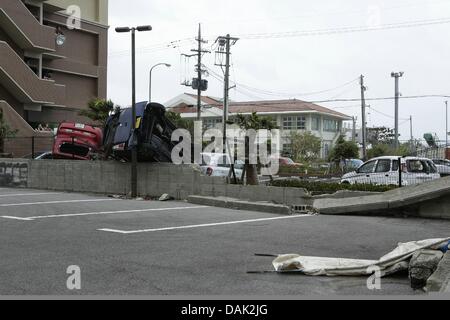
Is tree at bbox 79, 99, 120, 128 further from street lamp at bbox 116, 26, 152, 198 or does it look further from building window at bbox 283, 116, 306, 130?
building window at bbox 283, 116, 306, 130

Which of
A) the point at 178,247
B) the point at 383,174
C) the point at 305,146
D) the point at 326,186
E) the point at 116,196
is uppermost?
the point at 305,146

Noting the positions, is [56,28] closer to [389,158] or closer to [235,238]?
[389,158]

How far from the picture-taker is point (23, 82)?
36219mm

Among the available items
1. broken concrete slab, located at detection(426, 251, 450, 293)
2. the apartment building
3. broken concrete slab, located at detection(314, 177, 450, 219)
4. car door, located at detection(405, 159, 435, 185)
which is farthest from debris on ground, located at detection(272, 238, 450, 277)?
the apartment building

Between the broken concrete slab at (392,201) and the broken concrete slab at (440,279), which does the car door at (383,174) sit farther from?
the broken concrete slab at (440,279)

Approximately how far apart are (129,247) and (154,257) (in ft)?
3.21

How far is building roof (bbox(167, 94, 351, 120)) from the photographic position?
69.7 metres

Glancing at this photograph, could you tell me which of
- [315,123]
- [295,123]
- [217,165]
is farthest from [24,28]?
[315,123]

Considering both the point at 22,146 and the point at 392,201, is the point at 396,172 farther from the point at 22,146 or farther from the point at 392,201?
the point at 22,146

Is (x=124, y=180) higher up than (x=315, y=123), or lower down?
lower down

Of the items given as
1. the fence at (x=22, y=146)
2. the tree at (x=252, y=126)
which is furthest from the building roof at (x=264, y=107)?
the tree at (x=252, y=126)

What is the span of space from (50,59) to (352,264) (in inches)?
1501

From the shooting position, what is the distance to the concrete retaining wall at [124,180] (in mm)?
16391

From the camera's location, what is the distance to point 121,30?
19781 mm
